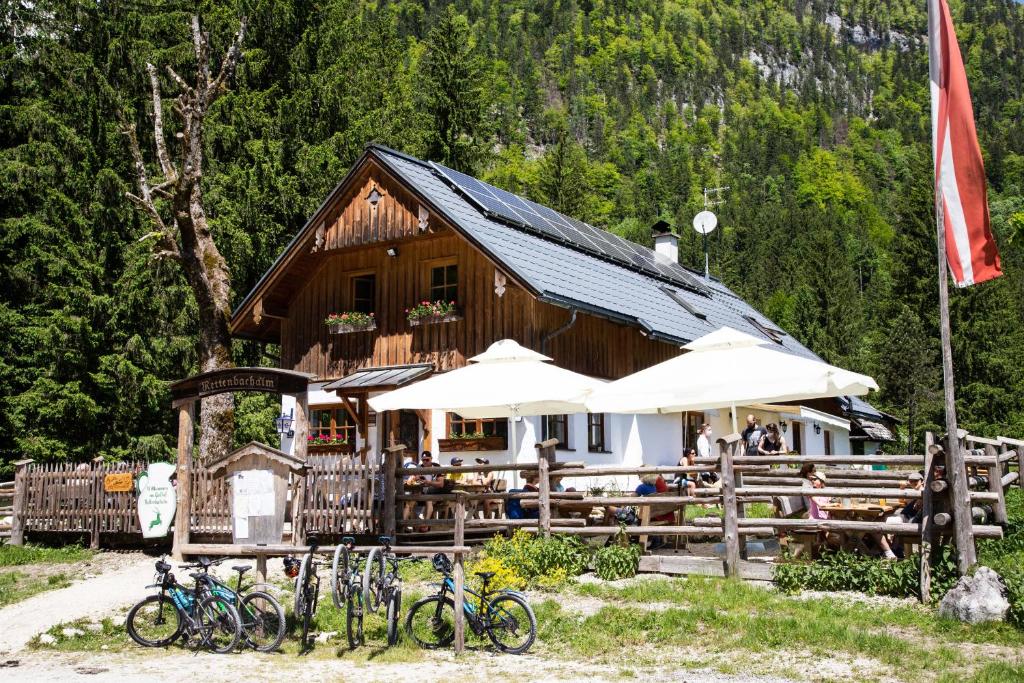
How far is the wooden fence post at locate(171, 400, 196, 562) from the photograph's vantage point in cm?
1338

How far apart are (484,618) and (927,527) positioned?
439 centimetres

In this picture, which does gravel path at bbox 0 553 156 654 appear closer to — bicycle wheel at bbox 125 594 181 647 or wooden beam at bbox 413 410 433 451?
bicycle wheel at bbox 125 594 181 647

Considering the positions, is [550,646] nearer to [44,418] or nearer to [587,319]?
[587,319]

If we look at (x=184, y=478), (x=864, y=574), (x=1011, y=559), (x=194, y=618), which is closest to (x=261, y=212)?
(x=184, y=478)

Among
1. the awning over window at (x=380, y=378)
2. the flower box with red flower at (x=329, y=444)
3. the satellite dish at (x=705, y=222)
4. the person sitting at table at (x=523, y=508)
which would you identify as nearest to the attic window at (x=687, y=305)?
the satellite dish at (x=705, y=222)

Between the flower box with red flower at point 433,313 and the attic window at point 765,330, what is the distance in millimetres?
13384

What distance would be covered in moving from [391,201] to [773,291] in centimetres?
6594

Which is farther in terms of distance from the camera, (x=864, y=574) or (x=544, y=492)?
(x=544, y=492)

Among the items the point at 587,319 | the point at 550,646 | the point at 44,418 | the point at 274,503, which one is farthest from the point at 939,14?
the point at 44,418

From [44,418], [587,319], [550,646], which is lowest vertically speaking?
[550,646]

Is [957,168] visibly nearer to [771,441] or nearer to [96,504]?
[771,441]

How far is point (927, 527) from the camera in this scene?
1029 centimetres

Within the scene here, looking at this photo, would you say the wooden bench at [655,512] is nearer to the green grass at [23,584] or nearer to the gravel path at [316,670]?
the gravel path at [316,670]

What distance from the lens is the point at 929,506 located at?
10.4 metres
